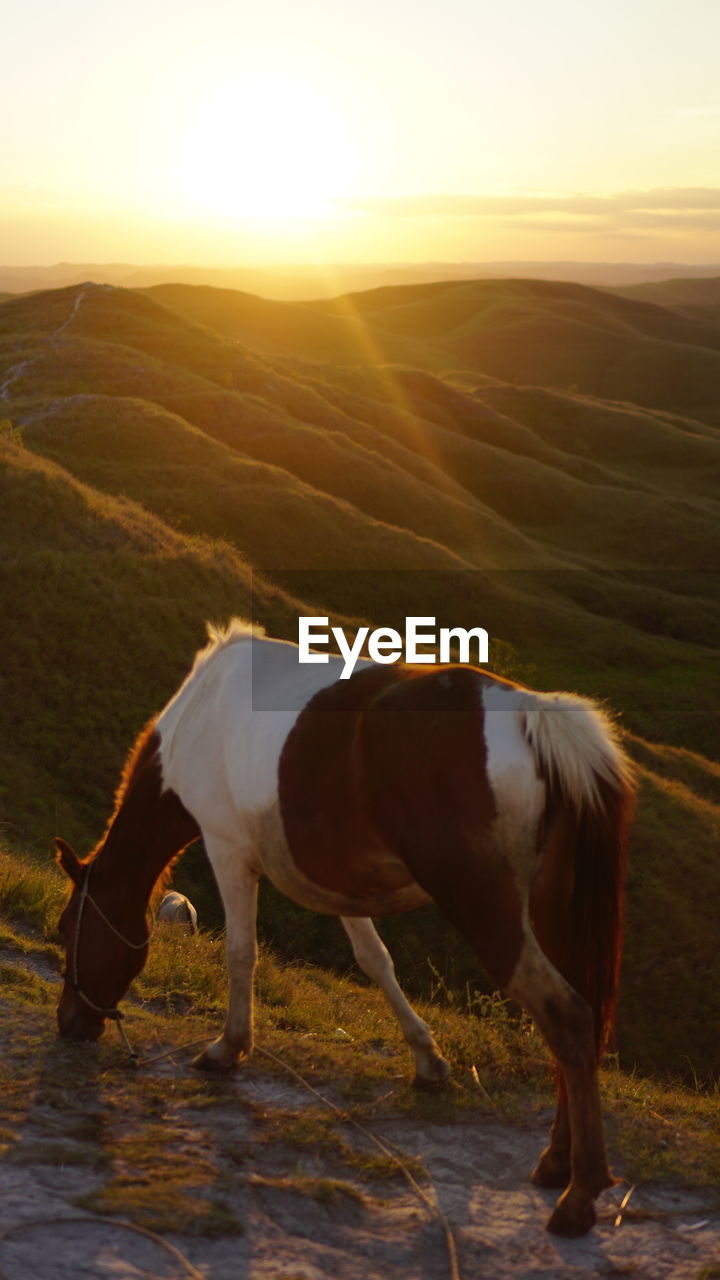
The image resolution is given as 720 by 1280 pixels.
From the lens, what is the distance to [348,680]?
718cm

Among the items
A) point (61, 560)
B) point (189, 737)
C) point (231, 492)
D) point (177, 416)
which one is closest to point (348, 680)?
point (189, 737)

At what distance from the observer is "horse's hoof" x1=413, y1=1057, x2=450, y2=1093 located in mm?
7672

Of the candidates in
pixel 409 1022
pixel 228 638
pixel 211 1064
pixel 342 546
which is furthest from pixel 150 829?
pixel 342 546

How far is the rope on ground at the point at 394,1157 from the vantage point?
18.5 feet

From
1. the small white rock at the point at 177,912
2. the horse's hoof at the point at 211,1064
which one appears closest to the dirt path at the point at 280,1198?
the horse's hoof at the point at 211,1064

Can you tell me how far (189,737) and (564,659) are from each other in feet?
126

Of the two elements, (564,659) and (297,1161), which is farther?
(564,659)

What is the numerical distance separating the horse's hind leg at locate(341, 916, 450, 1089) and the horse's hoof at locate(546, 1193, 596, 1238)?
181 cm

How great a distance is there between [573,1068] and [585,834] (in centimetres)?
125

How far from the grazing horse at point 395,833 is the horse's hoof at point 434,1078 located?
0.05ft

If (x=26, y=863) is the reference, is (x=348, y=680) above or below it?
above

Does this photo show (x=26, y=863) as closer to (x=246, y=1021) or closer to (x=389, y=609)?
(x=246, y=1021)

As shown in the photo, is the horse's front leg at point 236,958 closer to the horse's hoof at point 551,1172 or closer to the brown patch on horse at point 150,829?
the brown patch on horse at point 150,829

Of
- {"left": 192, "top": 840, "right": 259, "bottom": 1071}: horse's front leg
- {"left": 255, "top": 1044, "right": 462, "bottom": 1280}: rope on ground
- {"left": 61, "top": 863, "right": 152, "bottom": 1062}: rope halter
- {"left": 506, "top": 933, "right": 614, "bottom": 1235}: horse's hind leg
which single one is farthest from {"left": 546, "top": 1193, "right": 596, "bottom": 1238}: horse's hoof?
{"left": 61, "top": 863, "right": 152, "bottom": 1062}: rope halter
